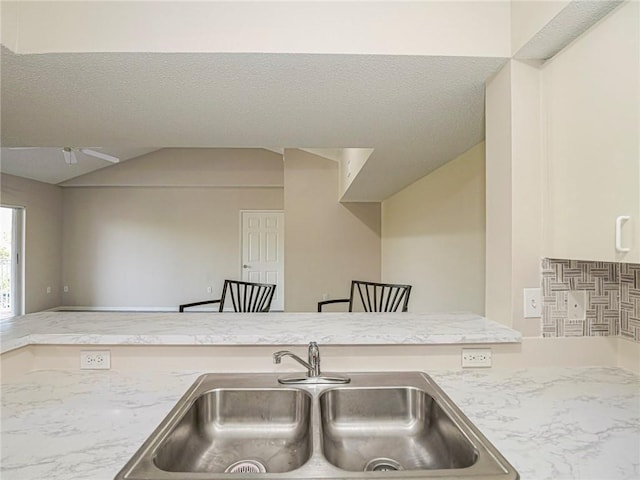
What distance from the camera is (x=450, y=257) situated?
3.22 metres

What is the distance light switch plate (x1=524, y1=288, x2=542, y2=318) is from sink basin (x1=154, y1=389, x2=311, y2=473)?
0.87m

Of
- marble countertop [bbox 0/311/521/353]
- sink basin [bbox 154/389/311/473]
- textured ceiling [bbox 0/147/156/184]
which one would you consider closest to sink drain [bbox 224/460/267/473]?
sink basin [bbox 154/389/311/473]

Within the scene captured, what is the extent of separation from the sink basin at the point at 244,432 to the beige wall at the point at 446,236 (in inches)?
79.3

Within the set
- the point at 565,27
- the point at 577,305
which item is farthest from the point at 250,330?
the point at 565,27

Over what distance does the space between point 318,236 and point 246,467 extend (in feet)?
16.3

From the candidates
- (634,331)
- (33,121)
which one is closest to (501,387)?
(634,331)

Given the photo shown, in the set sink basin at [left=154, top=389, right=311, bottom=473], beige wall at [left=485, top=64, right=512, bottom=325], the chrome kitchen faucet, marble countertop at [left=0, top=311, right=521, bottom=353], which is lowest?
sink basin at [left=154, top=389, right=311, bottom=473]

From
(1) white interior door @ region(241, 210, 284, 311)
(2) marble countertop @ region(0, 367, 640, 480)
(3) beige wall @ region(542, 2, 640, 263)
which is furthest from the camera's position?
(1) white interior door @ region(241, 210, 284, 311)

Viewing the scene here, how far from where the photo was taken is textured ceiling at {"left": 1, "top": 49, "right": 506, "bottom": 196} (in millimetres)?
1429

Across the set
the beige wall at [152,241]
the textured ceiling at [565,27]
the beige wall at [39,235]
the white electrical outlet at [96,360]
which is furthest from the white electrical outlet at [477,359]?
the beige wall at [39,235]

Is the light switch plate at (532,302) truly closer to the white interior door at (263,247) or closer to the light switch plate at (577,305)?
the light switch plate at (577,305)

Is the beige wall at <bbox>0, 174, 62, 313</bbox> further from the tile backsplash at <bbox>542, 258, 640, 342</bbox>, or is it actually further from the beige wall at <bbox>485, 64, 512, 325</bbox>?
the tile backsplash at <bbox>542, 258, 640, 342</bbox>

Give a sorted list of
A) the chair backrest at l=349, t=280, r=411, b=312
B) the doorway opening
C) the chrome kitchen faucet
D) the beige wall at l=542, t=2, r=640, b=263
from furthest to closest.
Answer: the doorway opening < the chair backrest at l=349, t=280, r=411, b=312 < the chrome kitchen faucet < the beige wall at l=542, t=2, r=640, b=263

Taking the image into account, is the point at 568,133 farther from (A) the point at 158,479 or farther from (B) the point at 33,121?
(B) the point at 33,121
